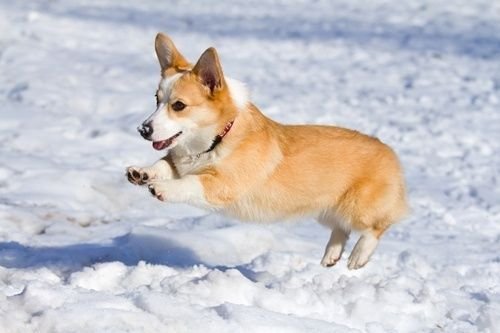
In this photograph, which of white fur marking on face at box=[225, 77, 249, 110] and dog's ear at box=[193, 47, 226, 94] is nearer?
dog's ear at box=[193, 47, 226, 94]

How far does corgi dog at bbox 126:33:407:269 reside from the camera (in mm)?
3715

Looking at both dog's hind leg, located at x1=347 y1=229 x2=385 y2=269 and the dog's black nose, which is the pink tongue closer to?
the dog's black nose

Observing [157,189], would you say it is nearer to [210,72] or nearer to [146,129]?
[146,129]

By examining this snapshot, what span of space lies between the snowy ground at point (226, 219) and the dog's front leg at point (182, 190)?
1.11ft

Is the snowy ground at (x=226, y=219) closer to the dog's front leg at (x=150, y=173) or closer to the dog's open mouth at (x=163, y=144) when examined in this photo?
the dog's front leg at (x=150, y=173)

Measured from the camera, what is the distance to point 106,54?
912 centimetres

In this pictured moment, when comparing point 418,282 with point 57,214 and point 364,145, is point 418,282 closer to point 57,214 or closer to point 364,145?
point 364,145

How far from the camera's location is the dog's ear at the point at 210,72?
368 cm

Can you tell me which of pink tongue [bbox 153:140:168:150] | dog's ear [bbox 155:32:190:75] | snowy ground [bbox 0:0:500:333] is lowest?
snowy ground [bbox 0:0:500:333]

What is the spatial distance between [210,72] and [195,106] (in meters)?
0.16

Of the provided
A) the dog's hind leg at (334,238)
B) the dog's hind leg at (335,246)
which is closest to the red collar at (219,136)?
the dog's hind leg at (334,238)

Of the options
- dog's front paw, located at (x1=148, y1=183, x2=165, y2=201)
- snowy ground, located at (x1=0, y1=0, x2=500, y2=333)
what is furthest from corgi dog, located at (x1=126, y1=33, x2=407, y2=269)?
snowy ground, located at (x1=0, y1=0, x2=500, y2=333)

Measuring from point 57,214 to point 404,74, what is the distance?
185 inches

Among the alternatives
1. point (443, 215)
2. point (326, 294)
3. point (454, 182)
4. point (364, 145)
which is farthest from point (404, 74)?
point (326, 294)
